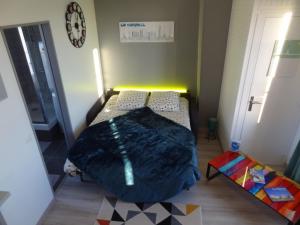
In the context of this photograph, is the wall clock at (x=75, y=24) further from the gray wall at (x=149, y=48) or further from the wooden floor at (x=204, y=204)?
the wooden floor at (x=204, y=204)

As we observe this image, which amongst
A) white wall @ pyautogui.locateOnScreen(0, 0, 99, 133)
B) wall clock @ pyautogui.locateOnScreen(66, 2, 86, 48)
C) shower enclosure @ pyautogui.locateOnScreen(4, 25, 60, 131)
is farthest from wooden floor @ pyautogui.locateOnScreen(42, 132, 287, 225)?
wall clock @ pyautogui.locateOnScreen(66, 2, 86, 48)

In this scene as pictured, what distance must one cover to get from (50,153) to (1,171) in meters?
1.61

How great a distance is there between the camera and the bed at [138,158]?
7.87 feet

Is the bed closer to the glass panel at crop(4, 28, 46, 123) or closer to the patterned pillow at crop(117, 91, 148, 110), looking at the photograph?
the patterned pillow at crop(117, 91, 148, 110)

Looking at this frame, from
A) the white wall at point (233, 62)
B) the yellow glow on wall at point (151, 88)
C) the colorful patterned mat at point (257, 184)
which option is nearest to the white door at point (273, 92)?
the white wall at point (233, 62)

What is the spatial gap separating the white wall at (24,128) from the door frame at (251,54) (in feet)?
7.54

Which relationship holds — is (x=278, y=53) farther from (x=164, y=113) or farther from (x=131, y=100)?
(x=131, y=100)

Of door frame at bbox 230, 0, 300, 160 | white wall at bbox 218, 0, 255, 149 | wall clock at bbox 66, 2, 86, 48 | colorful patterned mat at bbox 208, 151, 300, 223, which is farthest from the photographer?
wall clock at bbox 66, 2, 86, 48

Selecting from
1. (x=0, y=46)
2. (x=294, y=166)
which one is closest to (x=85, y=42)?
(x=0, y=46)

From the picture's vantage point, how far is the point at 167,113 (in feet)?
11.6

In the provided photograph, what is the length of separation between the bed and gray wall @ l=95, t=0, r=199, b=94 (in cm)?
111

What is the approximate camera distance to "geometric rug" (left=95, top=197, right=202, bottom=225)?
7.80 feet

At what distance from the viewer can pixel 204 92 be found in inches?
147

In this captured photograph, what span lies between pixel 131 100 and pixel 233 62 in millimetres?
1725
